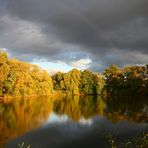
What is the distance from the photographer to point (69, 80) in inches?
2623

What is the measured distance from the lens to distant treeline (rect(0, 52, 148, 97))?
1761 inches

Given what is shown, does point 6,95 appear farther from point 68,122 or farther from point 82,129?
point 82,129

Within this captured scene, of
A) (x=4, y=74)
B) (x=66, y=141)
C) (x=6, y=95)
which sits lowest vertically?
(x=66, y=141)

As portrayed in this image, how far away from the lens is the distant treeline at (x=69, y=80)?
44.7m

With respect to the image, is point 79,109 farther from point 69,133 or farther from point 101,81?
point 101,81

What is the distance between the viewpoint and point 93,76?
72.1 m

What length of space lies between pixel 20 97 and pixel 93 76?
2849 cm

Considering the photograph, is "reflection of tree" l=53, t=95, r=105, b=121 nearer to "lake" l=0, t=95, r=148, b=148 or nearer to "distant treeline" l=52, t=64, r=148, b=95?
"lake" l=0, t=95, r=148, b=148

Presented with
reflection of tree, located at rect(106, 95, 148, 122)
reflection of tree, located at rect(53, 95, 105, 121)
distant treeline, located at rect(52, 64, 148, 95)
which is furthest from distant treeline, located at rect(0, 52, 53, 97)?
reflection of tree, located at rect(106, 95, 148, 122)

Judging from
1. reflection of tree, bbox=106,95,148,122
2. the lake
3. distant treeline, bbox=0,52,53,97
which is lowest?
the lake

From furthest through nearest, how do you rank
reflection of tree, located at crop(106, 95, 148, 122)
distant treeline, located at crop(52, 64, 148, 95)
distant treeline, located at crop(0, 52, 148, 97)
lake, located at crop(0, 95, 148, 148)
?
1. distant treeline, located at crop(52, 64, 148, 95)
2. distant treeline, located at crop(0, 52, 148, 97)
3. reflection of tree, located at crop(106, 95, 148, 122)
4. lake, located at crop(0, 95, 148, 148)

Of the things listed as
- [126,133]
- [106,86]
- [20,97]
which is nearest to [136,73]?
[106,86]

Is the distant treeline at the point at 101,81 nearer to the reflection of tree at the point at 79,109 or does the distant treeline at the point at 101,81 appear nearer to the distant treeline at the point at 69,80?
the distant treeline at the point at 69,80

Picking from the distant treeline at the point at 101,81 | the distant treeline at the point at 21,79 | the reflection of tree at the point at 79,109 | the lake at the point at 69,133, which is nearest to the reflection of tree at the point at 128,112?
the lake at the point at 69,133
